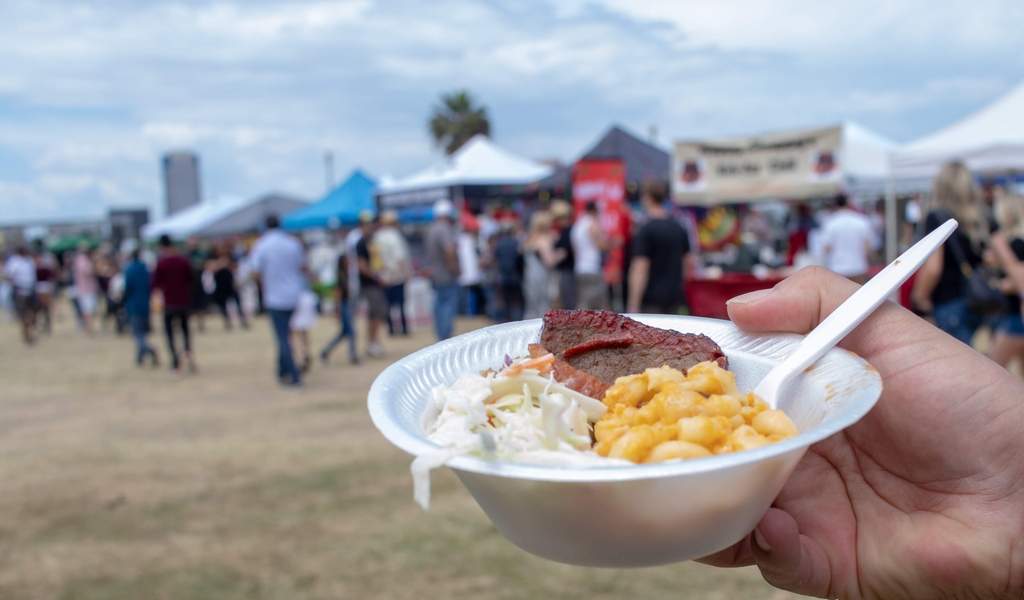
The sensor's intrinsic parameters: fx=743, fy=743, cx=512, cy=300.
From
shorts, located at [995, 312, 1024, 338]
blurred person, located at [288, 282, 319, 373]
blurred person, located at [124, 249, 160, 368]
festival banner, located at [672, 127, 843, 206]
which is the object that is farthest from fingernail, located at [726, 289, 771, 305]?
blurred person, located at [124, 249, 160, 368]

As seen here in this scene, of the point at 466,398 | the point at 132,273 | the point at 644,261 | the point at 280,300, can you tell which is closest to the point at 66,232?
the point at 132,273

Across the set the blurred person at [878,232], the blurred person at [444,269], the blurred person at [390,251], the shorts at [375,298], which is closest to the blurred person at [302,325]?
the shorts at [375,298]

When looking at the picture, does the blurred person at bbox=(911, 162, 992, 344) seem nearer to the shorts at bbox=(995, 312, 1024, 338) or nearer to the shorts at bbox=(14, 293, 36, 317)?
the shorts at bbox=(995, 312, 1024, 338)

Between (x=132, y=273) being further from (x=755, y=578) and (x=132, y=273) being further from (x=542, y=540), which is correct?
(x=542, y=540)

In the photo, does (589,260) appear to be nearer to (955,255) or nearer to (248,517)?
(955,255)

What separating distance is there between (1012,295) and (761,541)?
14.1ft

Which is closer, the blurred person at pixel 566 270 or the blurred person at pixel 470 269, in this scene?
the blurred person at pixel 566 270

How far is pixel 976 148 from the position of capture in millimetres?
8586

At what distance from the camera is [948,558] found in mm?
1473

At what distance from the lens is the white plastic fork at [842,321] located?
51.3 inches

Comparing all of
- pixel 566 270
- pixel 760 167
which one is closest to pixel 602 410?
pixel 566 270

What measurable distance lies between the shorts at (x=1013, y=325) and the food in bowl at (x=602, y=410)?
4469 millimetres

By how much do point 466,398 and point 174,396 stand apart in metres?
7.97

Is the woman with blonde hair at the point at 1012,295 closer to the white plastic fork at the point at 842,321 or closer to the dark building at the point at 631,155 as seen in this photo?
the white plastic fork at the point at 842,321
